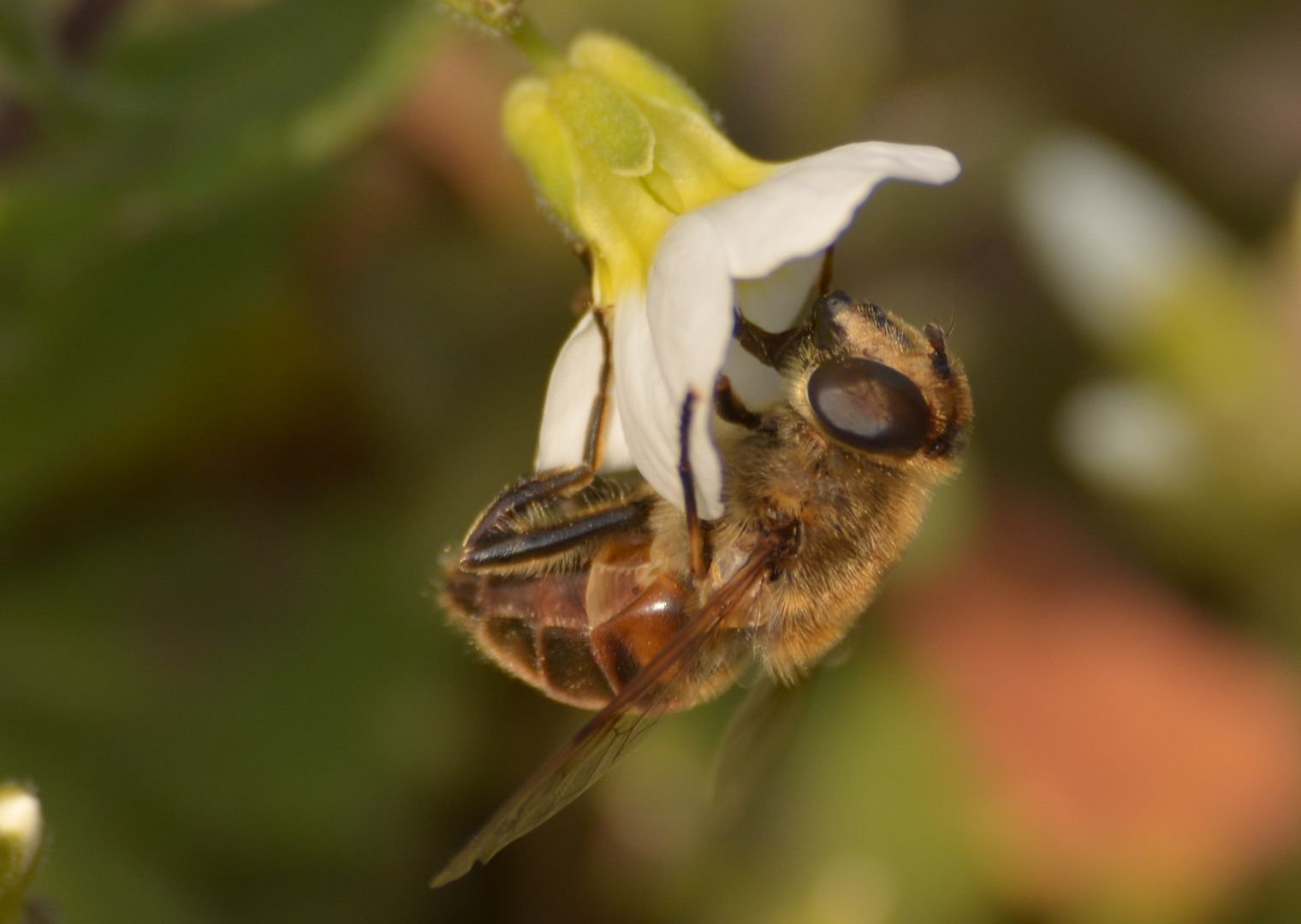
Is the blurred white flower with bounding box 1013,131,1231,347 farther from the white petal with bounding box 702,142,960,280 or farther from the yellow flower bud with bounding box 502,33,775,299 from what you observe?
the white petal with bounding box 702,142,960,280

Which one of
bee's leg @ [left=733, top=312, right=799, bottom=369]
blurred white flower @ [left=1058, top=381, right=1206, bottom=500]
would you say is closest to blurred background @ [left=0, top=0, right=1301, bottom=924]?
blurred white flower @ [left=1058, top=381, right=1206, bottom=500]

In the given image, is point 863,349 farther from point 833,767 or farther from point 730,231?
point 833,767

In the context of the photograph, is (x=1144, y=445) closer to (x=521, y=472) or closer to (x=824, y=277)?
(x=521, y=472)

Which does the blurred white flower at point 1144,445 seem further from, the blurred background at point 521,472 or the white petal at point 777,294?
the white petal at point 777,294

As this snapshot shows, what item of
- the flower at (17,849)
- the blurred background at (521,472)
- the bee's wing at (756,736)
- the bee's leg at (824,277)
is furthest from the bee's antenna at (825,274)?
the blurred background at (521,472)

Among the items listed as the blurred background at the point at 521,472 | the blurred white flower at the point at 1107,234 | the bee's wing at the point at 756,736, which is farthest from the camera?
the blurred white flower at the point at 1107,234

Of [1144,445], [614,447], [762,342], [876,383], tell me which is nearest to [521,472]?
[1144,445]

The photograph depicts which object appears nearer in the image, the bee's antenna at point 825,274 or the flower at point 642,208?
the flower at point 642,208
